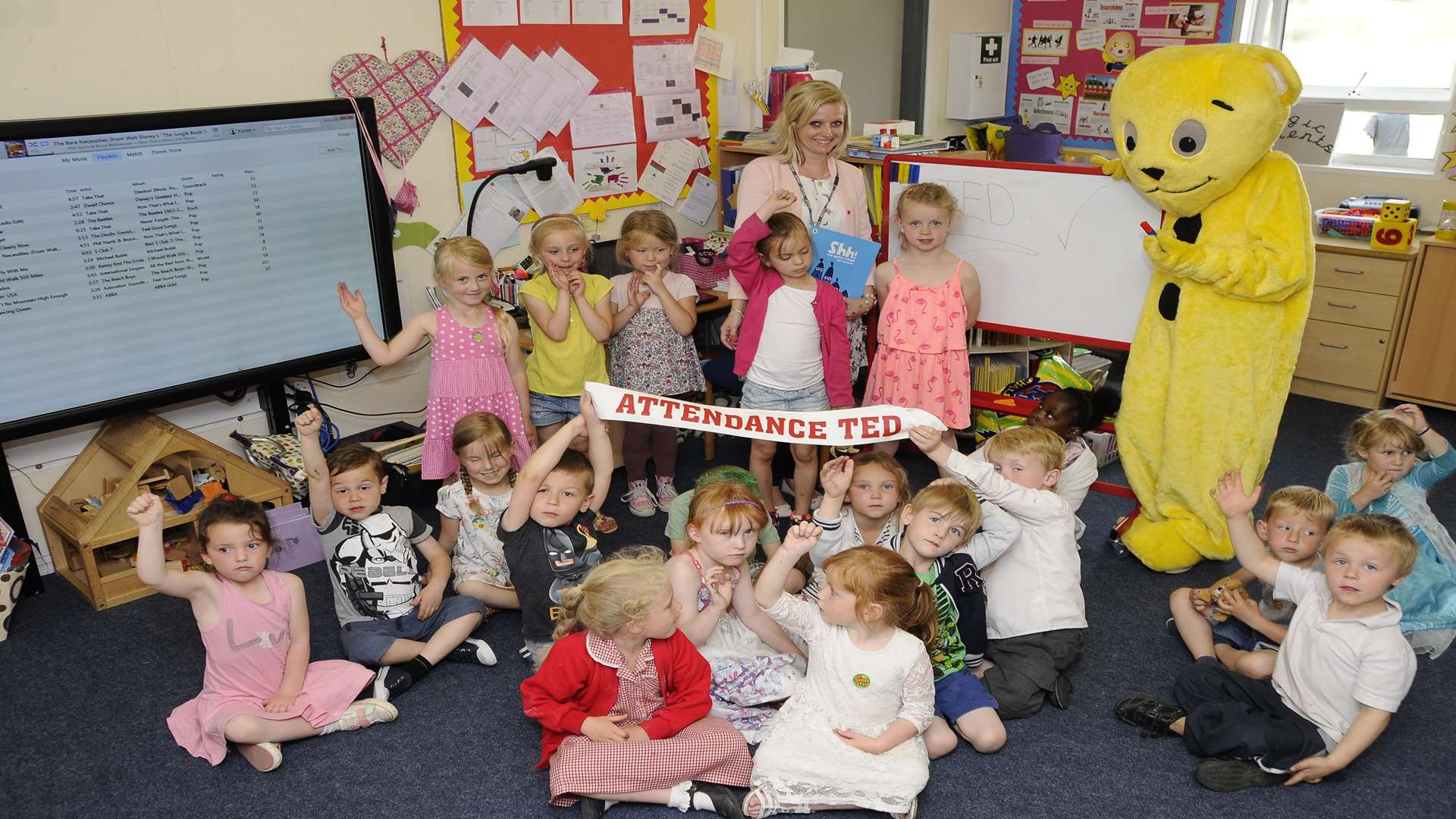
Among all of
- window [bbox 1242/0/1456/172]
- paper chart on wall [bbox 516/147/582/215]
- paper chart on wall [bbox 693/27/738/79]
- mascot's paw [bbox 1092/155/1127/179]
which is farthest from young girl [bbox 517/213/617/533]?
window [bbox 1242/0/1456/172]

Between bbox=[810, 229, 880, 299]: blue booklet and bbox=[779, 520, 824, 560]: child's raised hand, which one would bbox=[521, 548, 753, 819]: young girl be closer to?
bbox=[779, 520, 824, 560]: child's raised hand

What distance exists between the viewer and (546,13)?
422cm

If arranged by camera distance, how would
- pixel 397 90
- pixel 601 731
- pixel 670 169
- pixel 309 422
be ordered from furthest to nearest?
pixel 670 169 < pixel 397 90 < pixel 309 422 < pixel 601 731

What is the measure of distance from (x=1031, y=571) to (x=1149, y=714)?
45 cm

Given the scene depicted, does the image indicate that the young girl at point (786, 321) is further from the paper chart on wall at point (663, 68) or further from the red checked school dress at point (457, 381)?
the paper chart on wall at point (663, 68)

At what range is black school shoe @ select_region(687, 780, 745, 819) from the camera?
247 centimetres

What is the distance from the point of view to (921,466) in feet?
14.4

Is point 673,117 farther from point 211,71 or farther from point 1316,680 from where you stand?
point 1316,680

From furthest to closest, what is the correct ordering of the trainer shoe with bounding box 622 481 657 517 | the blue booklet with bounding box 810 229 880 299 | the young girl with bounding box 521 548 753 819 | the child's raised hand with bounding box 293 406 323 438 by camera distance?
the trainer shoe with bounding box 622 481 657 517, the blue booklet with bounding box 810 229 880 299, the child's raised hand with bounding box 293 406 323 438, the young girl with bounding box 521 548 753 819

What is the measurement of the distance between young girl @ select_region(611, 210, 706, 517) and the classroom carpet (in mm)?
897

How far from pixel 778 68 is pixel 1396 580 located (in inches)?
129

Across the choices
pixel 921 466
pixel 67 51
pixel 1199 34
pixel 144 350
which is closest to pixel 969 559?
pixel 921 466

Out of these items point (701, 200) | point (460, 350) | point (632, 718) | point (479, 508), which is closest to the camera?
point (632, 718)

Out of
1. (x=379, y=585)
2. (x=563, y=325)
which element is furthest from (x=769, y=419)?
(x=379, y=585)
